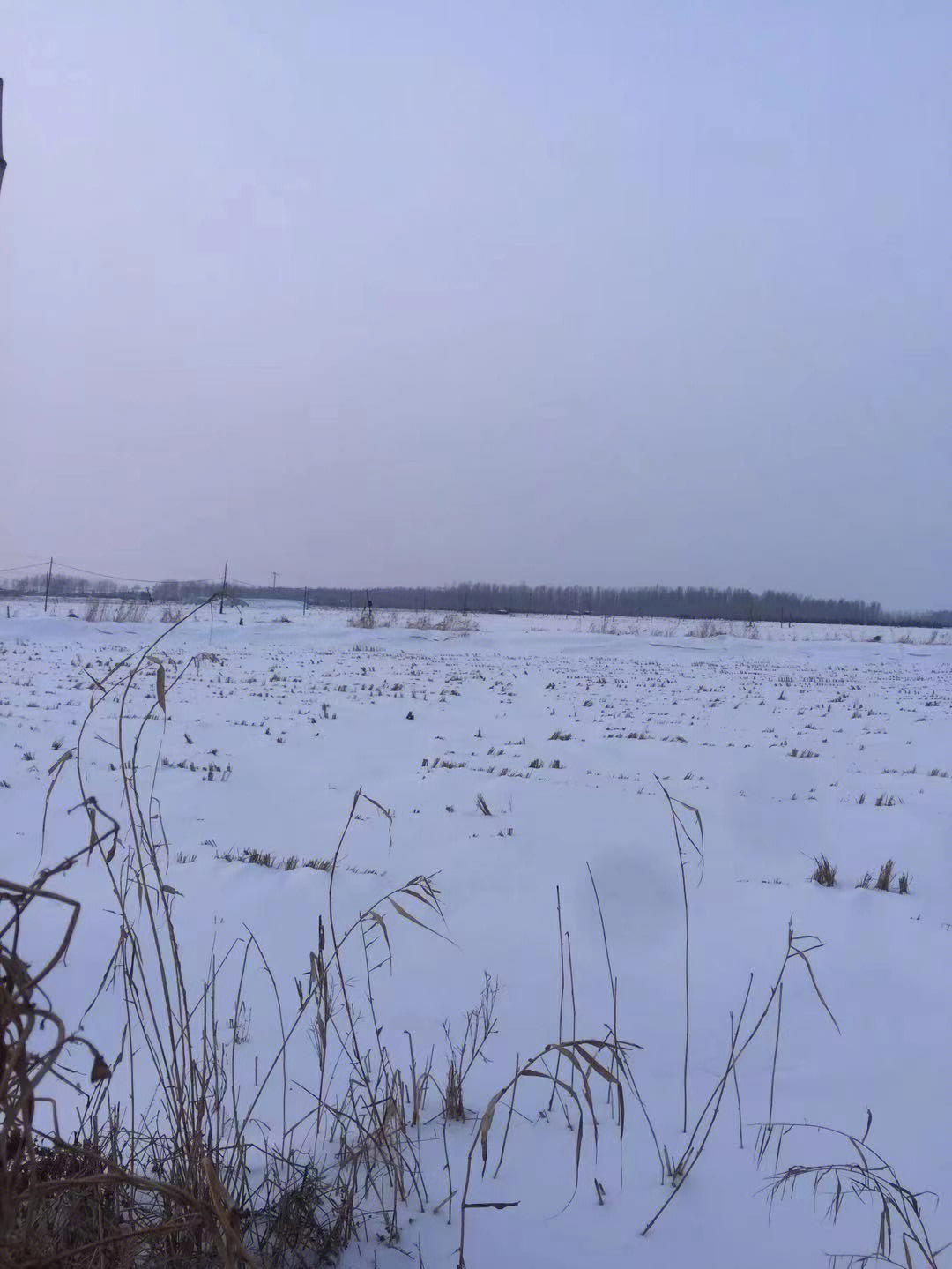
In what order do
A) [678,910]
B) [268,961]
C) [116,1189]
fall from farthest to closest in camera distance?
[678,910] → [268,961] → [116,1189]

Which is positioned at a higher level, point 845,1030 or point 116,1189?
point 116,1189

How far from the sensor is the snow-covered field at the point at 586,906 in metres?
1.91

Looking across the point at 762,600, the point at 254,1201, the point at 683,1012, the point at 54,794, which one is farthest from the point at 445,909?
the point at 762,600

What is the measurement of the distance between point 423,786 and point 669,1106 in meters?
4.41

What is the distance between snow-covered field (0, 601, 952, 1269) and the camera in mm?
1906

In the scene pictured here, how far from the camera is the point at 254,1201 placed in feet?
5.93

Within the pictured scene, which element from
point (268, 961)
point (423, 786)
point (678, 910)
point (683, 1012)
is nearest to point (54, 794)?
point (423, 786)

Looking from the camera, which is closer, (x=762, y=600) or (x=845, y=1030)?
(x=845, y=1030)

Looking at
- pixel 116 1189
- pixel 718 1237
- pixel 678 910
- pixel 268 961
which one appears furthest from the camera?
pixel 678 910

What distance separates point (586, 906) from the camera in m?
4.27

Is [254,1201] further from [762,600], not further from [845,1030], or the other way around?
[762,600]

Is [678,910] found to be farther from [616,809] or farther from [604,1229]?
[604,1229]

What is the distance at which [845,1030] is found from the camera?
294cm

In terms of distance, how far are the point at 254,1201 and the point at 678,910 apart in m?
2.78
